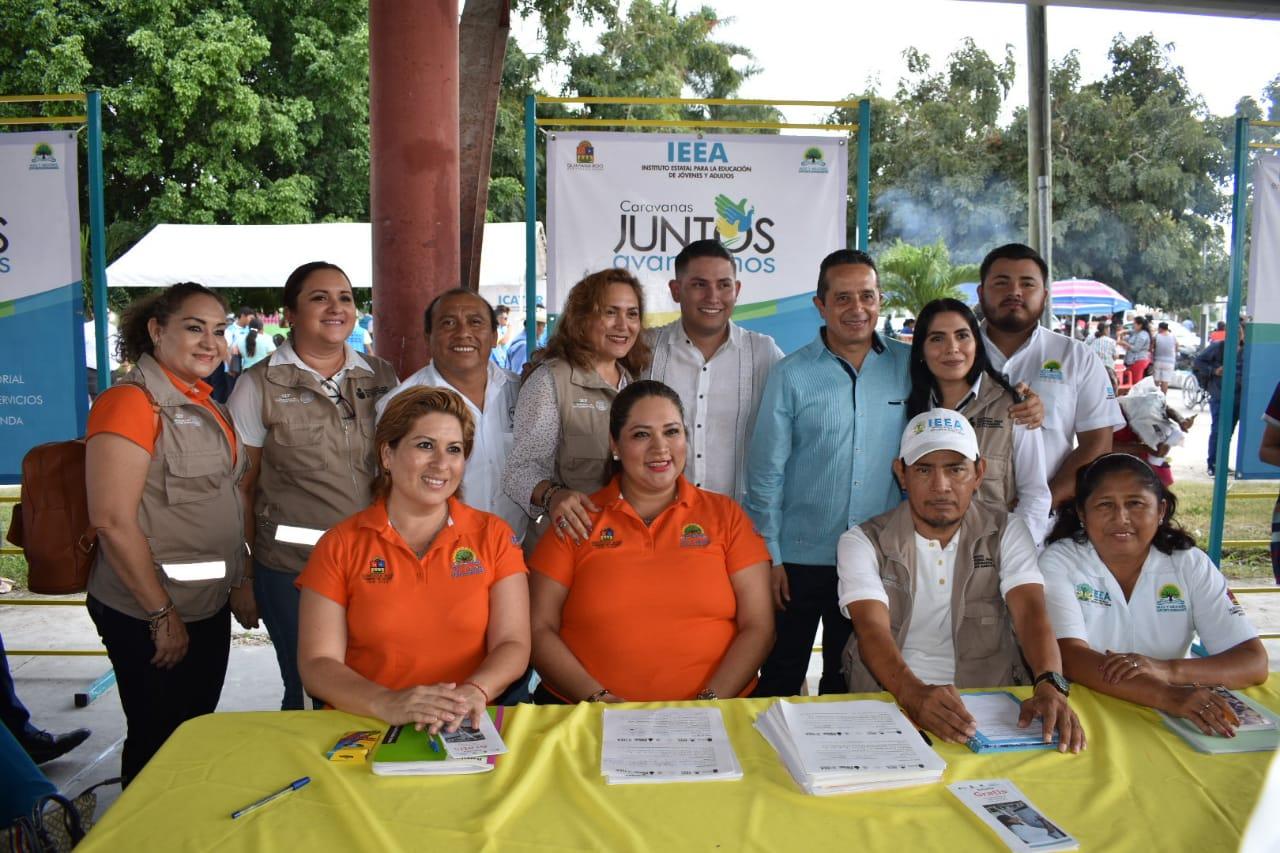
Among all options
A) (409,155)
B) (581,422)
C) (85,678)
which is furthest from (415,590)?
(85,678)

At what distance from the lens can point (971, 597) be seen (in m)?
2.63

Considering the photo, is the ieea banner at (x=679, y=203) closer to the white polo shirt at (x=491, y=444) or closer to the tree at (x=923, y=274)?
the white polo shirt at (x=491, y=444)

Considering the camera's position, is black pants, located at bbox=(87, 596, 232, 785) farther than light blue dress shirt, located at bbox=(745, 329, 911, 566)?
No

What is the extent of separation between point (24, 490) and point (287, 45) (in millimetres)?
19070

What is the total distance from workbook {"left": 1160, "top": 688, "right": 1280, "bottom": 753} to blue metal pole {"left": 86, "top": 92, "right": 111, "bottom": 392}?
4.00 m

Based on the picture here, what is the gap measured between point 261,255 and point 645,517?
14.8m

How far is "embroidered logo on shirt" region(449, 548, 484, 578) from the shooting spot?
8.01 feet

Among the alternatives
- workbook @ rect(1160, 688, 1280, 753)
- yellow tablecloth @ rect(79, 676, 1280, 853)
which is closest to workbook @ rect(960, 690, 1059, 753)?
yellow tablecloth @ rect(79, 676, 1280, 853)

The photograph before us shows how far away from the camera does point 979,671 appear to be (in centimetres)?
264

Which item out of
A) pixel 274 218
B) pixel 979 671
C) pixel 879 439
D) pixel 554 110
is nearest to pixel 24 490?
pixel 879 439

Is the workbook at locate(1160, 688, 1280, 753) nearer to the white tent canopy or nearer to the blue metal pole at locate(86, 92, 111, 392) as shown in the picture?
the blue metal pole at locate(86, 92, 111, 392)

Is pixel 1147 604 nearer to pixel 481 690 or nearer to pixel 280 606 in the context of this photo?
pixel 481 690

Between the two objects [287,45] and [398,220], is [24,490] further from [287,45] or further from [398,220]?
[287,45]

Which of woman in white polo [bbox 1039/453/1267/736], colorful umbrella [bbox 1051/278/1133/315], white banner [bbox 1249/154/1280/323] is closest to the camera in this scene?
woman in white polo [bbox 1039/453/1267/736]
